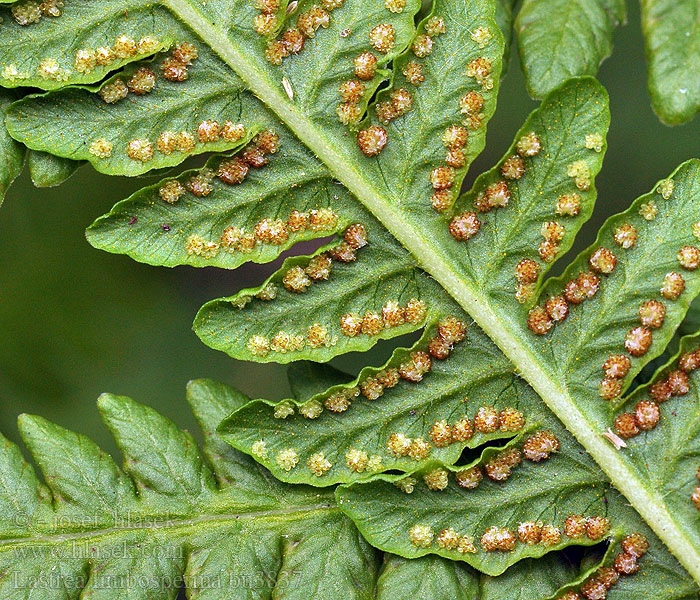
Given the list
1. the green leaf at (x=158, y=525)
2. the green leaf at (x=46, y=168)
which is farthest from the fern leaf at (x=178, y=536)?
the green leaf at (x=46, y=168)

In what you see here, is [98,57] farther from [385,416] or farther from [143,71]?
[385,416]

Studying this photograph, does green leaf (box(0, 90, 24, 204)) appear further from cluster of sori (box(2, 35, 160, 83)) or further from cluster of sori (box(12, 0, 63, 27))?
cluster of sori (box(12, 0, 63, 27))

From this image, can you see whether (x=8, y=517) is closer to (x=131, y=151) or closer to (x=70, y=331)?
(x=131, y=151)

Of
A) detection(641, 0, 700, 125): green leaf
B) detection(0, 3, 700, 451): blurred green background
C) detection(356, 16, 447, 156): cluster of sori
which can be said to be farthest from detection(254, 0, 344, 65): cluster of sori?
detection(0, 3, 700, 451): blurred green background

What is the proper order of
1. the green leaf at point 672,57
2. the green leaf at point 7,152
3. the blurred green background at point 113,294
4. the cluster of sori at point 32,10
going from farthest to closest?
the blurred green background at point 113,294, the green leaf at point 672,57, the green leaf at point 7,152, the cluster of sori at point 32,10

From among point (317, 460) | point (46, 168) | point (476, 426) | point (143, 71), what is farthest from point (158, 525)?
point (143, 71)

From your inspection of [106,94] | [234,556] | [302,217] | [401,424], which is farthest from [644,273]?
[106,94]

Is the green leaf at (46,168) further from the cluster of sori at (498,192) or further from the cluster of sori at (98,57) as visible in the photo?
the cluster of sori at (498,192)
